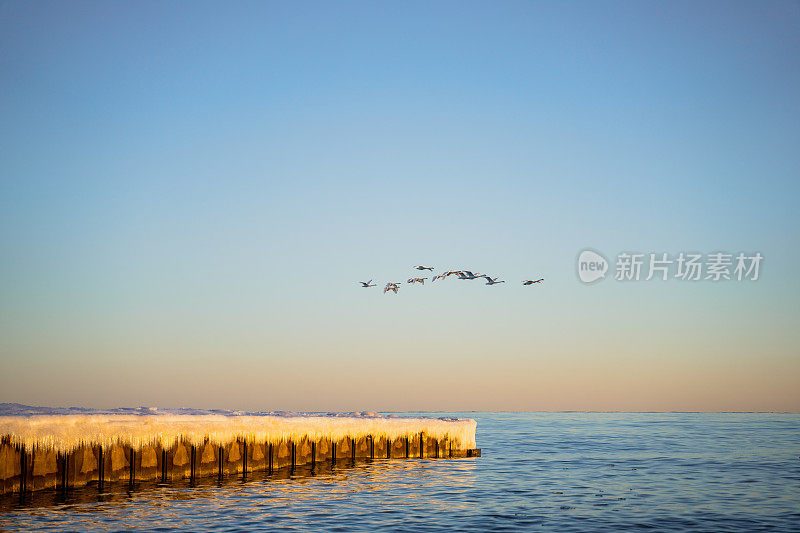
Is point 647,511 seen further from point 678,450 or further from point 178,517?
point 678,450

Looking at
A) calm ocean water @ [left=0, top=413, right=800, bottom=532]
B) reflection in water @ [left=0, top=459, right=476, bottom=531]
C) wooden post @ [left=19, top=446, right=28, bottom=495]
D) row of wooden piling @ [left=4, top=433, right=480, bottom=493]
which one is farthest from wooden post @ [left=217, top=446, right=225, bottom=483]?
wooden post @ [left=19, top=446, right=28, bottom=495]

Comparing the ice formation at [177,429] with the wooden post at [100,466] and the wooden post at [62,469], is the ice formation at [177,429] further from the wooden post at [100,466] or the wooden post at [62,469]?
the wooden post at [62,469]

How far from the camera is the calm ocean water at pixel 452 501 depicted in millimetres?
28203

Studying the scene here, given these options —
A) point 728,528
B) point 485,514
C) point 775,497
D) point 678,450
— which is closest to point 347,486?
point 485,514

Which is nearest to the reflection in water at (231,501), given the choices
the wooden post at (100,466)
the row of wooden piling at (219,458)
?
the wooden post at (100,466)

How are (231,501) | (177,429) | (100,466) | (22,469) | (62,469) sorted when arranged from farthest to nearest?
(177,429) → (100,466) → (62,469) → (231,501) → (22,469)

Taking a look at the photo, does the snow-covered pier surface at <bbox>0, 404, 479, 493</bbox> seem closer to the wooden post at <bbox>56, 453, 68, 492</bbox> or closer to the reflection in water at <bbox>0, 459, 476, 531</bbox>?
the wooden post at <bbox>56, 453, 68, 492</bbox>

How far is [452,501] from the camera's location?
3428 centimetres

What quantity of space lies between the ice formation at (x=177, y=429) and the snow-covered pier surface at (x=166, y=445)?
0.04 m

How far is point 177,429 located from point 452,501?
45.9ft

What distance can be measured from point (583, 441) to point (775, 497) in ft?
147

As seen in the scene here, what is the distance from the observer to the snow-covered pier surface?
32.2 m

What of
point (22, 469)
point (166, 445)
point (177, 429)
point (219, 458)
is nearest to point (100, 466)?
point (166, 445)

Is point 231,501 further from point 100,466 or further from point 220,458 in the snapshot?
point 220,458
